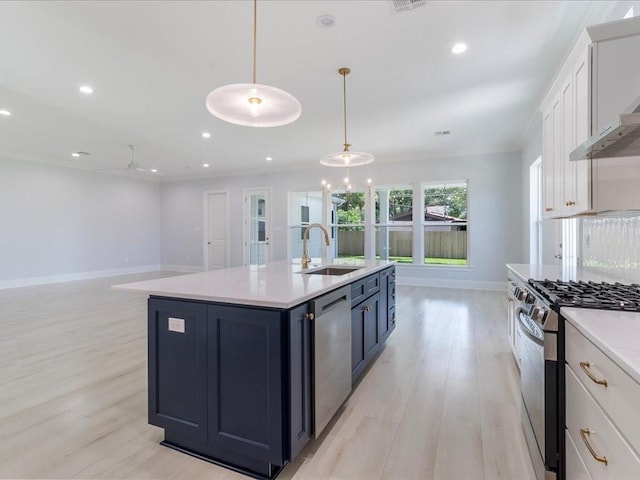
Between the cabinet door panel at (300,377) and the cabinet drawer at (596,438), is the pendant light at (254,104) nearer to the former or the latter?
the cabinet door panel at (300,377)

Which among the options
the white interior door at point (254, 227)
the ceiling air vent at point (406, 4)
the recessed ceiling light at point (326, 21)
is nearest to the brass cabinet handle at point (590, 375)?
the ceiling air vent at point (406, 4)

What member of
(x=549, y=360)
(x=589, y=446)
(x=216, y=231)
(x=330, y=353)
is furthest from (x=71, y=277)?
(x=589, y=446)

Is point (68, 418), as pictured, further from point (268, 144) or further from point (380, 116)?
point (268, 144)

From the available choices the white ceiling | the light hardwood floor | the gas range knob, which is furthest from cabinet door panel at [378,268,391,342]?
the white ceiling

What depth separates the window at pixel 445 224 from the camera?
686 cm

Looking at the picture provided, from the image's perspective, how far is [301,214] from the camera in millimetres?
8570

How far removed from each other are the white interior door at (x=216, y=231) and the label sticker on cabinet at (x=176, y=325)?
25.3ft

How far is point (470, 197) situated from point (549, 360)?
19.3ft

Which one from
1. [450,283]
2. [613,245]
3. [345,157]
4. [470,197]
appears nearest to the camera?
[613,245]

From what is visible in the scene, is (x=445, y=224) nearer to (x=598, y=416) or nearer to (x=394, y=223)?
(x=394, y=223)

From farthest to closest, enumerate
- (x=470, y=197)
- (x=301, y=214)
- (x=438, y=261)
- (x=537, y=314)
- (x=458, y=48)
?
1. (x=301, y=214)
2. (x=438, y=261)
3. (x=470, y=197)
4. (x=458, y=48)
5. (x=537, y=314)

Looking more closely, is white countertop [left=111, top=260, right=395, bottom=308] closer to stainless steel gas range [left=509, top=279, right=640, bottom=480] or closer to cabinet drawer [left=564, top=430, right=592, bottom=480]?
stainless steel gas range [left=509, top=279, right=640, bottom=480]

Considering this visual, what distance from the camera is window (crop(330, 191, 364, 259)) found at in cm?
777

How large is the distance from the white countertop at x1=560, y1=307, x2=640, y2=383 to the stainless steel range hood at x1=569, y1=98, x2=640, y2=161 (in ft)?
2.39
